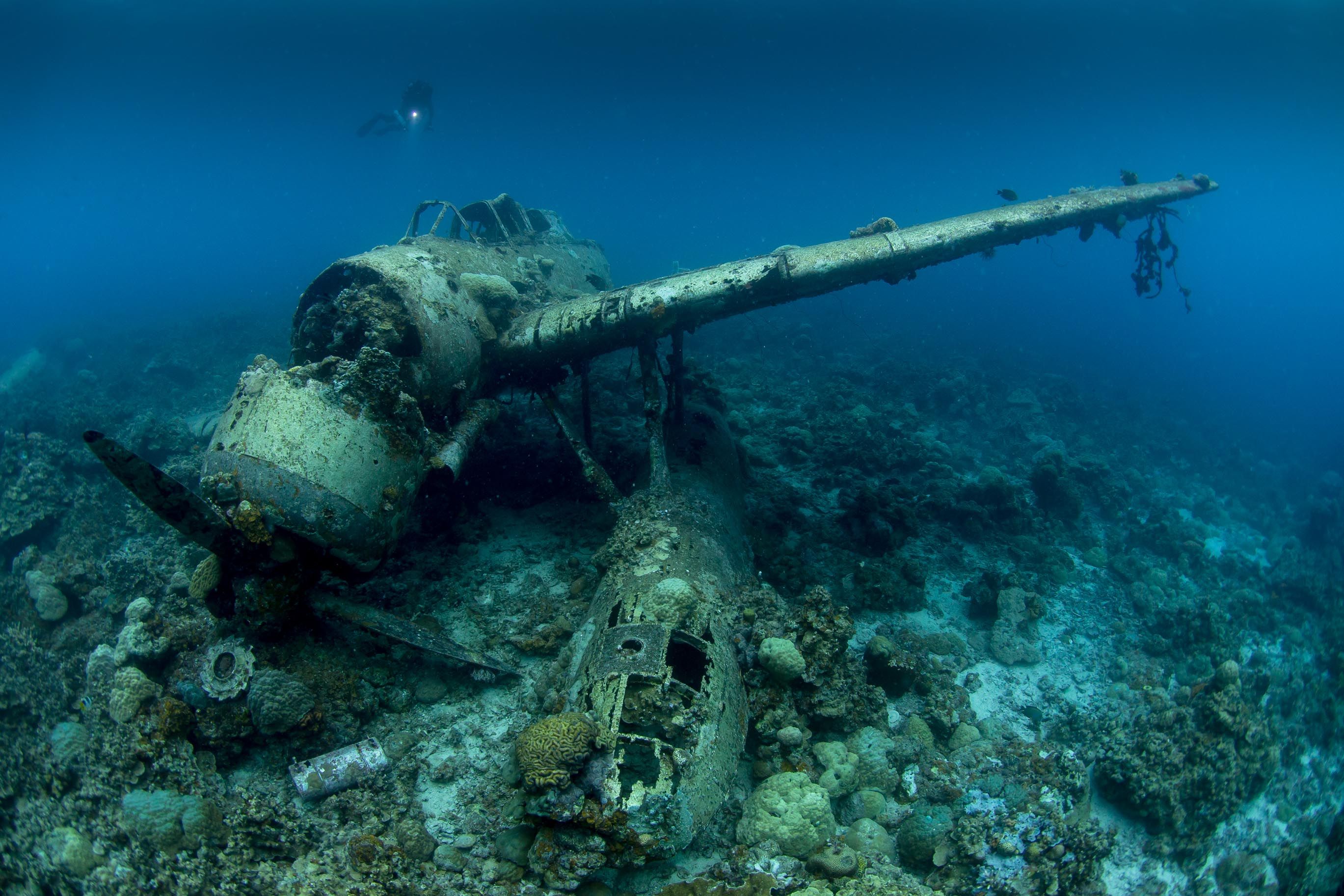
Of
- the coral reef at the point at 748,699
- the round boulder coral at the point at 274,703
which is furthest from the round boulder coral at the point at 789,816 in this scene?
the round boulder coral at the point at 274,703

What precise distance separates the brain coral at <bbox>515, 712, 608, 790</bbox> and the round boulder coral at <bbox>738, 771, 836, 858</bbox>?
141 centimetres

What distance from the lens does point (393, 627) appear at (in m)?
5.20

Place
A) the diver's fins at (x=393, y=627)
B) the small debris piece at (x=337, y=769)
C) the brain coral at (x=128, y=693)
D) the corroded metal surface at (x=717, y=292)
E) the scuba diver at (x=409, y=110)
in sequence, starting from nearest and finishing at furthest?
the small debris piece at (x=337, y=769)
the brain coral at (x=128, y=693)
the diver's fins at (x=393, y=627)
the corroded metal surface at (x=717, y=292)
the scuba diver at (x=409, y=110)

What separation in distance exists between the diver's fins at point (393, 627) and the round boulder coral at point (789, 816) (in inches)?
115

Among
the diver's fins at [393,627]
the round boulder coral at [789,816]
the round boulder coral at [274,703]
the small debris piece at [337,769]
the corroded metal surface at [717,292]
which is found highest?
the corroded metal surface at [717,292]

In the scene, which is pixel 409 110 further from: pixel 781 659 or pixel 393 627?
pixel 781 659

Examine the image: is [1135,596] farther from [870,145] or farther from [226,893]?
[870,145]

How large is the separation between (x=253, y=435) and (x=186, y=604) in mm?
2852

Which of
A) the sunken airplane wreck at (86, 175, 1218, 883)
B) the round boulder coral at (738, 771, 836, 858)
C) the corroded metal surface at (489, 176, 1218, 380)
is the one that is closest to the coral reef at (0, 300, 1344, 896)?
the round boulder coral at (738, 771, 836, 858)

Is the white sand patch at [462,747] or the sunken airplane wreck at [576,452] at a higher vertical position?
the sunken airplane wreck at [576,452]

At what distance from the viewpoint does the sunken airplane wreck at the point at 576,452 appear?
12.2 feet

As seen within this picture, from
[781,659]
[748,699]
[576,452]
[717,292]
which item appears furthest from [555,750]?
[717,292]

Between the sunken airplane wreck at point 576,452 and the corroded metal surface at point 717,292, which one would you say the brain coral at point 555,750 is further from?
the corroded metal surface at point 717,292

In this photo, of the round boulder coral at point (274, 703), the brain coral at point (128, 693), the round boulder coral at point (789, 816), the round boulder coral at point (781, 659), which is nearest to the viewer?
→ the round boulder coral at point (789, 816)
